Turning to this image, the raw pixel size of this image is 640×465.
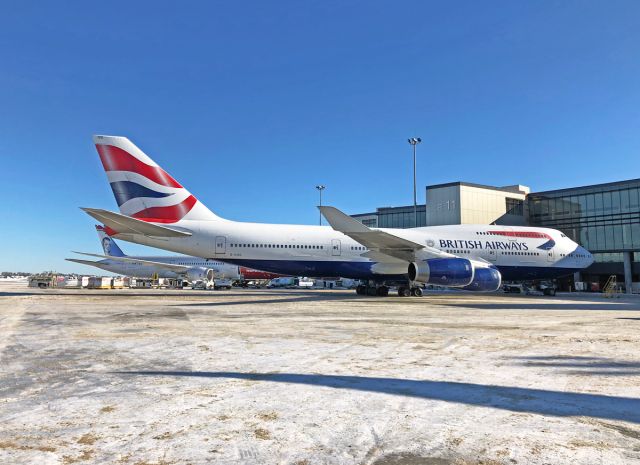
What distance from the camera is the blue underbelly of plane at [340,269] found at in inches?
891

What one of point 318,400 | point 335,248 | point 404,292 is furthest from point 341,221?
point 318,400

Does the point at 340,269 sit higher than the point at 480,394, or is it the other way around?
the point at 340,269

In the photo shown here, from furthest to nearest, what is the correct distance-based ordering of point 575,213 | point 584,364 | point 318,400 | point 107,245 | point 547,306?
point 107,245
point 575,213
point 547,306
point 584,364
point 318,400

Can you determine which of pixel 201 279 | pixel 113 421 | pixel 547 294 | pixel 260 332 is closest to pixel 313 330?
pixel 260 332

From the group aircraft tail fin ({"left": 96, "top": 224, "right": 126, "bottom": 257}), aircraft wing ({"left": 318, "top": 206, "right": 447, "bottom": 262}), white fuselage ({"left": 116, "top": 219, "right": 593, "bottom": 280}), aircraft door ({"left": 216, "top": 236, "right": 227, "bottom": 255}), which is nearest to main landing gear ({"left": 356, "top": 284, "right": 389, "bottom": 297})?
white fuselage ({"left": 116, "top": 219, "right": 593, "bottom": 280})

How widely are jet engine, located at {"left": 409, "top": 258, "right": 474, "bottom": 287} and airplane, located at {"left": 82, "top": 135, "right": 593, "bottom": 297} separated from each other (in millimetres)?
44

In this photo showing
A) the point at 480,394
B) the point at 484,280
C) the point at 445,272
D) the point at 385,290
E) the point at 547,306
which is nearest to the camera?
the point at 480,394

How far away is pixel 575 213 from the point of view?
46.2m

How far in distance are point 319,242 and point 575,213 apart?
3610cm

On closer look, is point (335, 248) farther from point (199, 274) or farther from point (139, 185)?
point (199, 274)

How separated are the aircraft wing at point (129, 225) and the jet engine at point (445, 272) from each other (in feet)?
37.9

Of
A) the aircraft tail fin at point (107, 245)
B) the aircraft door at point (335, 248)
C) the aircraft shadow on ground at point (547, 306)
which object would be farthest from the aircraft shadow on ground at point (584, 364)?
the aircraft tail fin at point (107, 245)

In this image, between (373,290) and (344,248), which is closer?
(344,248)

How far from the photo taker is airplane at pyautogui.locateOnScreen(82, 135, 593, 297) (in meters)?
19.4
